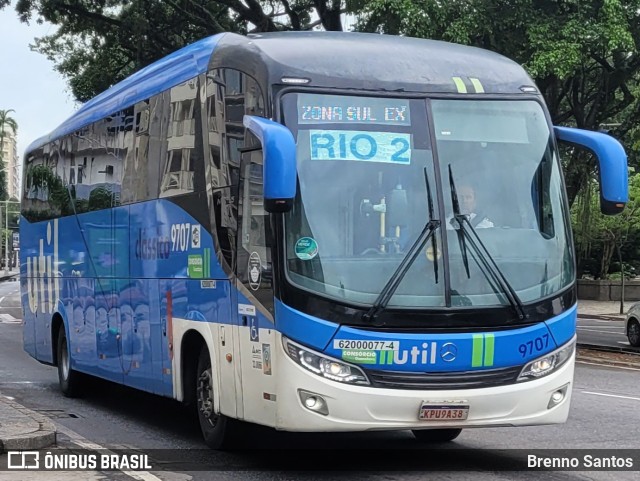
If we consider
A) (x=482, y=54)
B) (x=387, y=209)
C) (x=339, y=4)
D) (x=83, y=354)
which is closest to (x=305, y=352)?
(x=387, y=209)

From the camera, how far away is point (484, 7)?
72.7ft

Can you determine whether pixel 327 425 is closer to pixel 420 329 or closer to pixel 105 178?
pixel 420 329

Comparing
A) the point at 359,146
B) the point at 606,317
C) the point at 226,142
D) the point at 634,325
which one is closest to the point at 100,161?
the point at 226,142

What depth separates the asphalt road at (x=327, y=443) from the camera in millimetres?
8281

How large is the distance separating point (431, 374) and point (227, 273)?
2.10 m

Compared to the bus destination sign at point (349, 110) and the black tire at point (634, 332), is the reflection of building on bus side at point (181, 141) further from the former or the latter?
the black tire at point (634, 332)

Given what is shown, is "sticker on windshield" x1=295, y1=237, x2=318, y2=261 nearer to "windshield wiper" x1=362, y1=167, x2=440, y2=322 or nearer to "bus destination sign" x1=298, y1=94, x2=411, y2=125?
"windshield wiper" x1=362, y1=167, x2=440, y2=322

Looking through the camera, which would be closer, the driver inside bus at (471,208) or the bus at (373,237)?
the bus at (373,237)

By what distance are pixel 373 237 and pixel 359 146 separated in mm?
724

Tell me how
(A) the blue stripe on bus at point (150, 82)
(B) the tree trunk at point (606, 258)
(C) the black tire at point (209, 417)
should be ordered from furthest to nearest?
(B) the tree trunk at point (606, 258) → (A) the blue stripe on bus at point (150, 82) → (C) the black tire at point (209, 417)

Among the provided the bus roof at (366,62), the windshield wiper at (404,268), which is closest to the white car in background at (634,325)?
the bus roof at (366,62)

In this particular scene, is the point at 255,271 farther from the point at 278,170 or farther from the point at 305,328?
the point at 278,170

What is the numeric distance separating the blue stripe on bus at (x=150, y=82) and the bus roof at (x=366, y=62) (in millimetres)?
147

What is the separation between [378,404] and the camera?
7.43 meters
